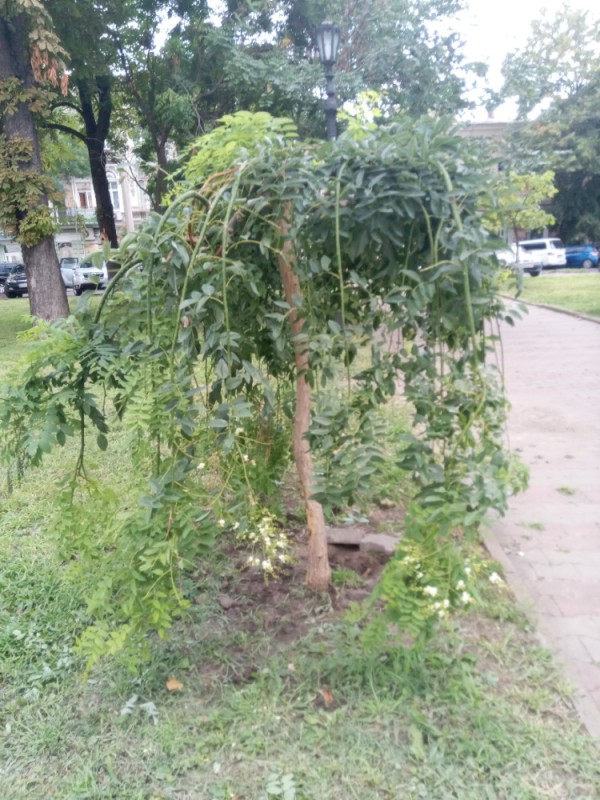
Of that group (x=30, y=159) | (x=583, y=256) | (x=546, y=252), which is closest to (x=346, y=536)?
(x=30, y=159)

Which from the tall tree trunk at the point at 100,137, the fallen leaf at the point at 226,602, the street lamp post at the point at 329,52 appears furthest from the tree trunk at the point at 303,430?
the tall tree trunk at the point at 100,137

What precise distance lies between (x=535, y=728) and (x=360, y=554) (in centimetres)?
141

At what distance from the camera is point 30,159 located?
38.2ft

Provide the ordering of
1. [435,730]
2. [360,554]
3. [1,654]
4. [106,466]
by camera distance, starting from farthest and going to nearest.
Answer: [106,466], [360,554], [1,654], [435,730]

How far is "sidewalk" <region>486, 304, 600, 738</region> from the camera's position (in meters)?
3.09

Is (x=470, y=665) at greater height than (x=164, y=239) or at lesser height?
lesser

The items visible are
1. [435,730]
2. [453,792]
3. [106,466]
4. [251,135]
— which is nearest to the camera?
[453,792]

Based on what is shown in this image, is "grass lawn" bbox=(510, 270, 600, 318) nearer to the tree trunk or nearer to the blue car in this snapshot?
the blue car

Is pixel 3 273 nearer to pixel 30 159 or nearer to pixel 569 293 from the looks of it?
pixel 30 159

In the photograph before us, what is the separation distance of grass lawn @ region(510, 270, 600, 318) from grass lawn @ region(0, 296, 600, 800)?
1246 centimetres

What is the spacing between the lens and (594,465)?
5.46 m


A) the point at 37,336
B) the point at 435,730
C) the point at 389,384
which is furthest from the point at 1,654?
the point at 389,384

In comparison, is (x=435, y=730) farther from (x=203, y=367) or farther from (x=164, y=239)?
(x=164, y=239)

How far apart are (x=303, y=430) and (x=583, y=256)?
32.8m
